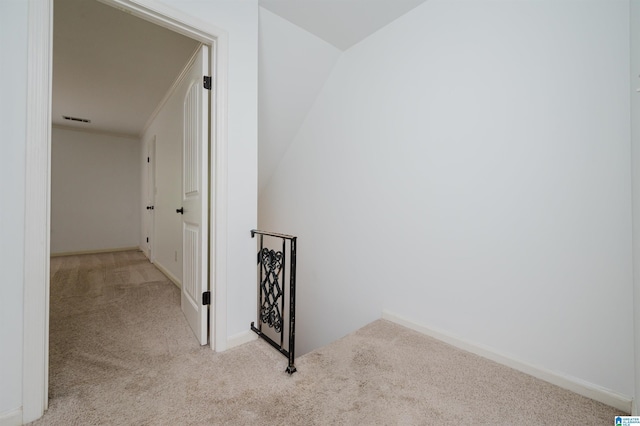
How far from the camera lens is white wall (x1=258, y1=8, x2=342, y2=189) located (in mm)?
2240

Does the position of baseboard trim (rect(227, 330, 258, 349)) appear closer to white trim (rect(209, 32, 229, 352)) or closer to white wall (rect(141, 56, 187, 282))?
white trim (rect(209, 32, 229, 352))

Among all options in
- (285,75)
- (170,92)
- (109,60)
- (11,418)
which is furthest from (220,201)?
(170,92)

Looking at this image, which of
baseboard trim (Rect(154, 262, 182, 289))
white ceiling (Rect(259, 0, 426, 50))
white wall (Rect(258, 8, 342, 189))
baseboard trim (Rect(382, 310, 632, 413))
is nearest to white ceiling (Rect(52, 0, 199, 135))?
white wall (Rect(258, 8, 342, 189))

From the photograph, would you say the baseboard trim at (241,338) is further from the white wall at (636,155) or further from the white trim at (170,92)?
the white trim at (170,92)

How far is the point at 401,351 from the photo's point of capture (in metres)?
1.74

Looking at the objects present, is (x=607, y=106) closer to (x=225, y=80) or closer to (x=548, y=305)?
(x=548, y=305)

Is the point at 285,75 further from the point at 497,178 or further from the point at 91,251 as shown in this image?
the point at 91,251

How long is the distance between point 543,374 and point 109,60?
4267mm

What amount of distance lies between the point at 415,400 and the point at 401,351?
1.44 feet

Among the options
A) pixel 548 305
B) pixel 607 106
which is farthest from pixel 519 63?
pixel 548 305

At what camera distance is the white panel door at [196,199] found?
6.00 ft

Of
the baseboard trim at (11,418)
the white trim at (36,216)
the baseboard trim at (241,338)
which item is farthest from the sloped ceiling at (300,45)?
the baseboard trim at (11,418)

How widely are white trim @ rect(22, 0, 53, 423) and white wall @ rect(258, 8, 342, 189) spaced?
1.40 metres

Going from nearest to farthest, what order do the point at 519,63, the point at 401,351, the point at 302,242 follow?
the point at 519,63 → the point at 401,351 → the point at 302,242
